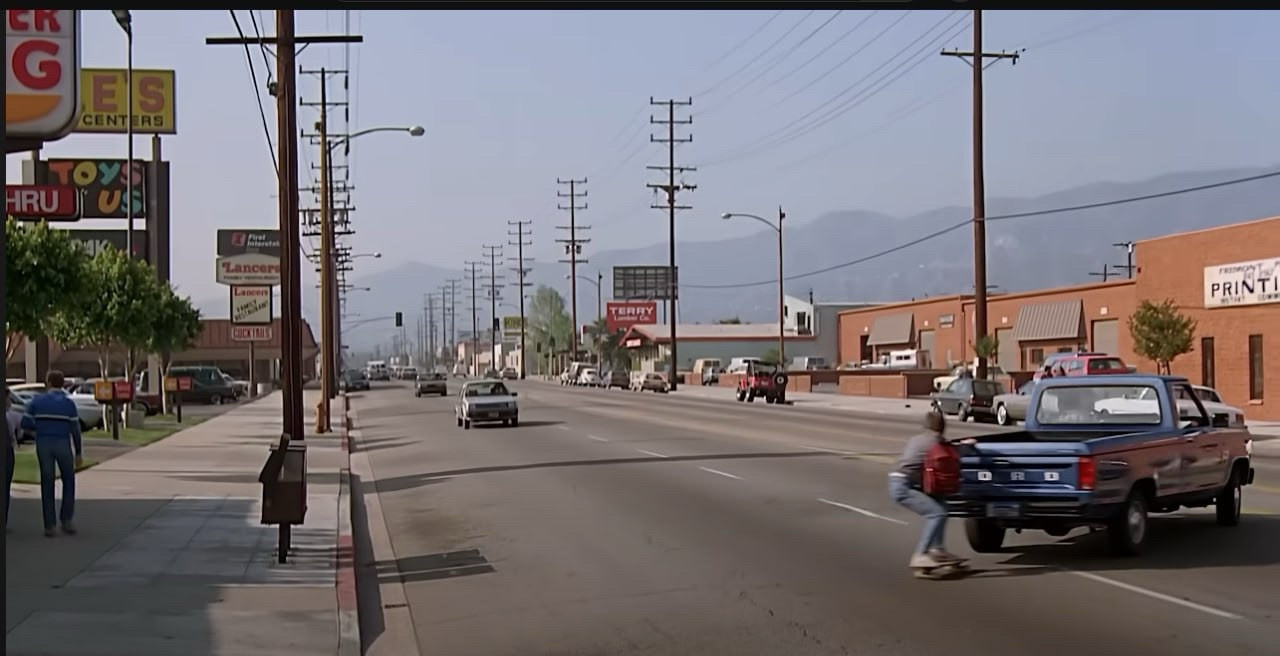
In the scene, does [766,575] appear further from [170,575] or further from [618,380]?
[618,380]

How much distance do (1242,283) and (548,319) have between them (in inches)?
5720

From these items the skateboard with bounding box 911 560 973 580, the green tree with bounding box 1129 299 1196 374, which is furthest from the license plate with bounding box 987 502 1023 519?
the green tree with bounding box 1129 299 1196 374

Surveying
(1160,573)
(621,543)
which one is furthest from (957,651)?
(621,543)

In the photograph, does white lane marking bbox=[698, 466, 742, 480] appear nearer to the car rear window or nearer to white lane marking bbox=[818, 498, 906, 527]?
white lane marking bbox=[818, 498, 906, 527]

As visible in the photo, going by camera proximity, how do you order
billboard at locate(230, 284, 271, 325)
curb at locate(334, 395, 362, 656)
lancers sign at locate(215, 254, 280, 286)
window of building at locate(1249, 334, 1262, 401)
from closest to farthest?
1. curb at locate(334, 395, 362, 656)
2. window of building at locate(1249, 334, 1262, 401)
3. billboard at locate(230, 284, 271, 325)
4. lancers sign at locate(215, 254, 280, 286)

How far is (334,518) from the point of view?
1817 cm

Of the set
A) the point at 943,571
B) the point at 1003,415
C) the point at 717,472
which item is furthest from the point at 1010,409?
the point at 943,571

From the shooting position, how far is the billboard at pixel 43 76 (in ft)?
55.9

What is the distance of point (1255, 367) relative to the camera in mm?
42219

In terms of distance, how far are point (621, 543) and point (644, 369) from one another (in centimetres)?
12146

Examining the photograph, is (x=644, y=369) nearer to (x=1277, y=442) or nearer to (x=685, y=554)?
(x=1277, y=442)

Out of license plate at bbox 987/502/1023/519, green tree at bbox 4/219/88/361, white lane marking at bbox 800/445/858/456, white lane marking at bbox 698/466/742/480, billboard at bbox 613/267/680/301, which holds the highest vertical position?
billboard at bbox 613/267/680/301

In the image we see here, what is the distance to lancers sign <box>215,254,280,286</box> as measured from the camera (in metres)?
63.6

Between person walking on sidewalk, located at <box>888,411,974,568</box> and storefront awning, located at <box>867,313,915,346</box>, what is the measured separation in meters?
74.1
